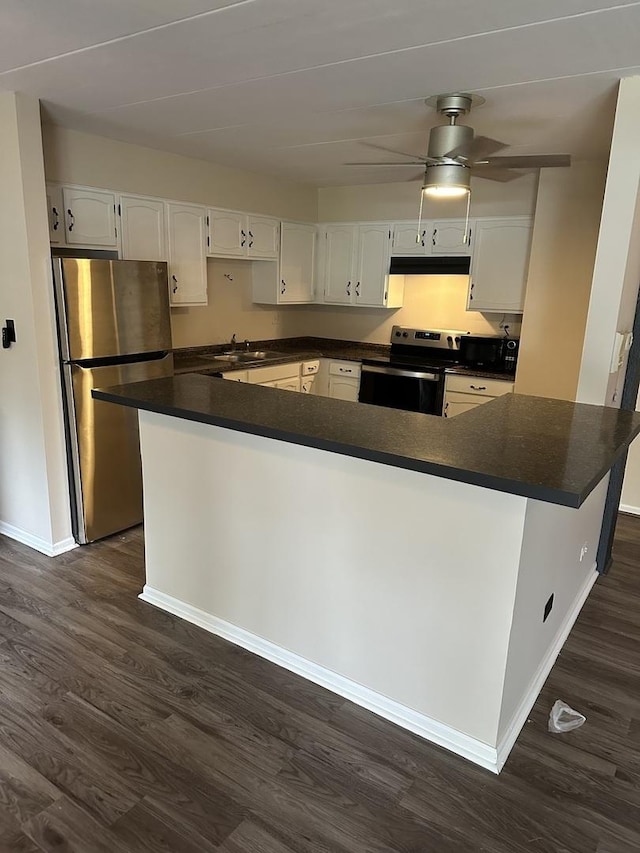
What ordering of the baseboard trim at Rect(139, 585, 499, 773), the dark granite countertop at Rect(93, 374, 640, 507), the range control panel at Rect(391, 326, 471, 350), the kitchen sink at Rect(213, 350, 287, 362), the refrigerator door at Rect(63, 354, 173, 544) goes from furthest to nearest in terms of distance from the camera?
the range control panel at Rect(391, 326, 471, 350) → the kitchen sink at Rect(213, 350, 287, 362) → the refrigerator door at Rect(63, 354, 173, 544) → the baseboard trim at Rect(139, 585, 499, 773) → the dark granite countertop at Rect(93, 374, 640, 507)

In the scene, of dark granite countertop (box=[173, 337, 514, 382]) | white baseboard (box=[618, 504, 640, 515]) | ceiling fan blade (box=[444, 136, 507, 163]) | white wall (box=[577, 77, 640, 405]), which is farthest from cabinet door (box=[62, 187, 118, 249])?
white baseboard (box=[618, 504, 640, 515])

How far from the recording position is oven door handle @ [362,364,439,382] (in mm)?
4820

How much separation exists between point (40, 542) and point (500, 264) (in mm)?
3805

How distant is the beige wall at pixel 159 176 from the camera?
3451 mm

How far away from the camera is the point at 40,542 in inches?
136

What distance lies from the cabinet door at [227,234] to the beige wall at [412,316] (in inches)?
48.6

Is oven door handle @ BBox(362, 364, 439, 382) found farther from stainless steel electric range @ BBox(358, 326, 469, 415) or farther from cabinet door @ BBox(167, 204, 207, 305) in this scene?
cabinet door @ BBox(167, 204, 207, 305)

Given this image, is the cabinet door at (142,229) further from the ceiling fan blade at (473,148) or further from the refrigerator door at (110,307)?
the ceiling fan blade at (473,148)

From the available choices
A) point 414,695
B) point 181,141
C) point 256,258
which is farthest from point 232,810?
point 256,258

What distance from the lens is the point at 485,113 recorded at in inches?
114

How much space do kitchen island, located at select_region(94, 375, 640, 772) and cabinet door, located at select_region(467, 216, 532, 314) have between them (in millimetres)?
2157

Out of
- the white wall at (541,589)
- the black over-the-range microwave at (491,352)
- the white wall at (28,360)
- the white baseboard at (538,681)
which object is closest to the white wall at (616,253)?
the white wall at (541,589)

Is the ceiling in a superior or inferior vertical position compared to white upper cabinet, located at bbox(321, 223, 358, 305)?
superior

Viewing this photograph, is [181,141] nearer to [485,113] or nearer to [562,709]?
[485,113]
